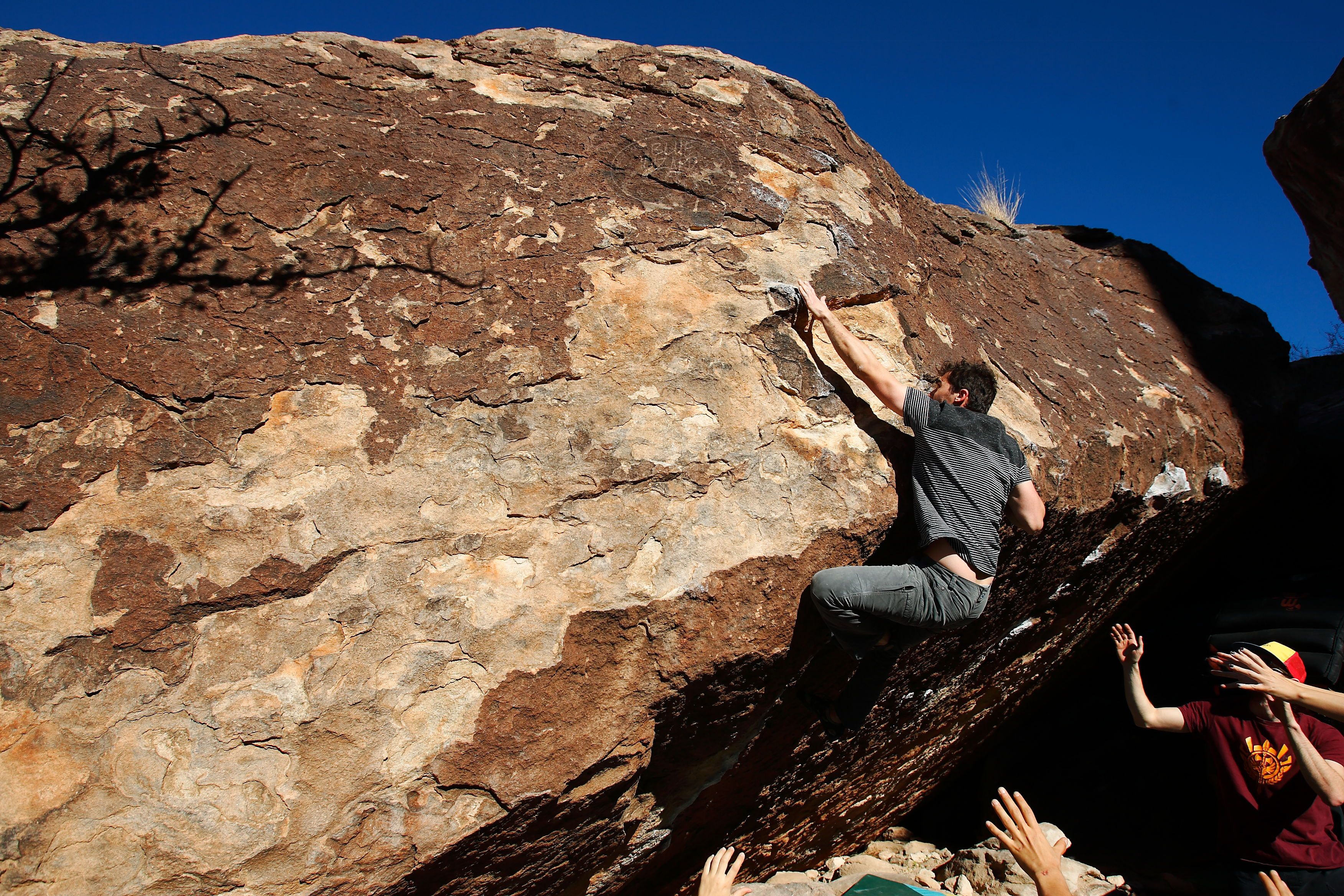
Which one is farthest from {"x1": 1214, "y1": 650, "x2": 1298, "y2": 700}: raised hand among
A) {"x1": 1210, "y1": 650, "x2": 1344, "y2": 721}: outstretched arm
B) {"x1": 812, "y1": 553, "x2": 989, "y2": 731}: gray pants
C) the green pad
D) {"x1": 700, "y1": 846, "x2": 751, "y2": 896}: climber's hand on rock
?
{"x1": 700, "y1": 846, "x2": 751, "y2": 896}: climber's hand on rock

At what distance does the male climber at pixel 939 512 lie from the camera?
2.14m

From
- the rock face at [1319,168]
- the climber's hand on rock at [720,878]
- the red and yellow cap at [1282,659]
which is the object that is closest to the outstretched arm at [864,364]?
the climber's hand on rock at [720,878]

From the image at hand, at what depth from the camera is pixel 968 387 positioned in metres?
2.35

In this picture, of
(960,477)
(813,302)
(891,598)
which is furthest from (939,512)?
(813,302)

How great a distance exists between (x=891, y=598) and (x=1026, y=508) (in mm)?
610

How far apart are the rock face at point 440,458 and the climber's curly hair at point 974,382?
224 millimetres

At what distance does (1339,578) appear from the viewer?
3914 millimetres

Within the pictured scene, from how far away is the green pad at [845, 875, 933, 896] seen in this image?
A: 7.84 feet

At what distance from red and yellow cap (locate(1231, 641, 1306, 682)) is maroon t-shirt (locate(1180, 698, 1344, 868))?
16 centimetres

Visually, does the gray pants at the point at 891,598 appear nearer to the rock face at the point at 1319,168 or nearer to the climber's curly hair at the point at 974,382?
the climber's curly hair at the point at 974,382

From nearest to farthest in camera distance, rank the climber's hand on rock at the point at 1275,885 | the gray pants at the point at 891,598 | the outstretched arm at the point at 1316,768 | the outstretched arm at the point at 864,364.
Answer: the gray pants at the point at 891,598 → the outstretched arm at the point at 864,364 → the climber's hand on rock at the point at 1275,885 → the outstretched arm at the point at 1316,768

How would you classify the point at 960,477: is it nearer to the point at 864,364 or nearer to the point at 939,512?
the point at 939,512

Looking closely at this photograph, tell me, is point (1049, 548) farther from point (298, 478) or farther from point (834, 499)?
point (298, 478)

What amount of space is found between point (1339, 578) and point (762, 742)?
3462 millimetres
